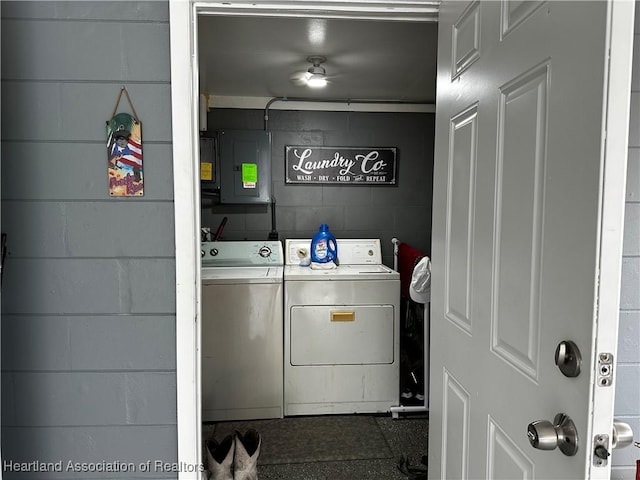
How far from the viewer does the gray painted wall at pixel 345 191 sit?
11.2ft

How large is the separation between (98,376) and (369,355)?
179 centimetres

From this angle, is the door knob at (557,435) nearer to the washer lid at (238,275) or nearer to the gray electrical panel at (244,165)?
the washer lid at (238,275)

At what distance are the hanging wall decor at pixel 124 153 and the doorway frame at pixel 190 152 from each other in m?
0.11

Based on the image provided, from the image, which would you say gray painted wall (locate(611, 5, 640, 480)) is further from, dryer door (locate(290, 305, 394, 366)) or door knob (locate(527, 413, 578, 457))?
dryer door (locate(290, 305, 394, 366))

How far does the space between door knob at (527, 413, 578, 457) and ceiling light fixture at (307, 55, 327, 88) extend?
2.25m

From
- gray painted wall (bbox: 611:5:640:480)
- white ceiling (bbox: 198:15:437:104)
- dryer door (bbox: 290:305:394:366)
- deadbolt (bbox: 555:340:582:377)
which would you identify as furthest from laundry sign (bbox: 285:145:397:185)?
deadbolt (bbox: 555:340:582:377)

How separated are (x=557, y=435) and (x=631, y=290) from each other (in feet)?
2.44

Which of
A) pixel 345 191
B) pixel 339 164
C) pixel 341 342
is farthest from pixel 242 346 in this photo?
pixel 339 164

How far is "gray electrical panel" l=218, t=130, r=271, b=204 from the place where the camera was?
3271 mm

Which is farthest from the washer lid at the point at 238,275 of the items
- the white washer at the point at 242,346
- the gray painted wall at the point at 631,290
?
the gray painted wall at the point at 631,290

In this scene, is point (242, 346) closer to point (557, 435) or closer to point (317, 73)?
point (317, 73)

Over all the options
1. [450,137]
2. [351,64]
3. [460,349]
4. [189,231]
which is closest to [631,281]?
[460,349]

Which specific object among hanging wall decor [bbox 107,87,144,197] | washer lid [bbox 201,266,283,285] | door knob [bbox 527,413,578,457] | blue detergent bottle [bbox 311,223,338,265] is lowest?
washer lid [bbox 201,266,283,285]

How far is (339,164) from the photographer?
11.2 ft
